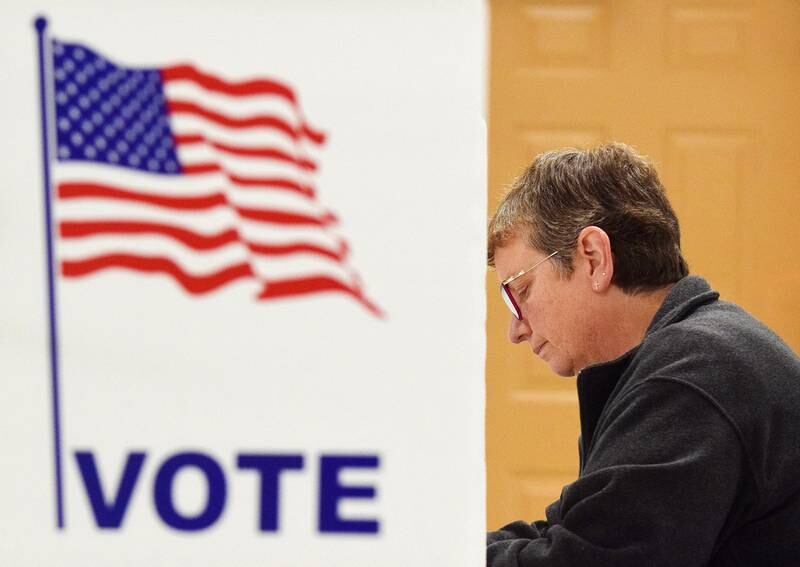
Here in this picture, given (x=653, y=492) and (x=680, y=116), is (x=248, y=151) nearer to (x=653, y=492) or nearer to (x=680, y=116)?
(x=653, y=492)

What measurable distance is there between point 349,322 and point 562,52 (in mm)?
2617

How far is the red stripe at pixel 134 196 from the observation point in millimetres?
497

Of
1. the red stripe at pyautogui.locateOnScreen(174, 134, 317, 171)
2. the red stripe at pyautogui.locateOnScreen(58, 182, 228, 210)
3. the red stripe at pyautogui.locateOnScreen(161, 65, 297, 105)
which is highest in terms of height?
the red stripe at pyautogui.locateOnScreen(161, 65, 297, 105)

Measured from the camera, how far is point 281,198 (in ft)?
1.64

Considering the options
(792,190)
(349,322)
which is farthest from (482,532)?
(792,190)

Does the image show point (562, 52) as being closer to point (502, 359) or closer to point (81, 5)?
point (502, 359)

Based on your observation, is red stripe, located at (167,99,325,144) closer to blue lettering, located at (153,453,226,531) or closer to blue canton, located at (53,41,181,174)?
blue canton, located at (53,41,181,174)

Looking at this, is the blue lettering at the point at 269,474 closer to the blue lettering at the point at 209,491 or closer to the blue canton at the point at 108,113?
the blue lettering at the point at 209,491

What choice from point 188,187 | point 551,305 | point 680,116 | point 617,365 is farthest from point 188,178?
point 680,116

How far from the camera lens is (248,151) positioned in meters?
0.50

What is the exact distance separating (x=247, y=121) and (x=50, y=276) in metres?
0.12

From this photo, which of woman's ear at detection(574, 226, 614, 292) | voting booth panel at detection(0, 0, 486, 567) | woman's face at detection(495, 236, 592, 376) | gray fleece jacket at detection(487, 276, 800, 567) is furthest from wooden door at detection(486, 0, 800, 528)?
voting booth panel at detection(0, 0, 486, 567)

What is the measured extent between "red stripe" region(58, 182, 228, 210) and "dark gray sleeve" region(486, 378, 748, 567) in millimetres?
580

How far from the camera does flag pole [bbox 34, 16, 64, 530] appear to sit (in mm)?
498
